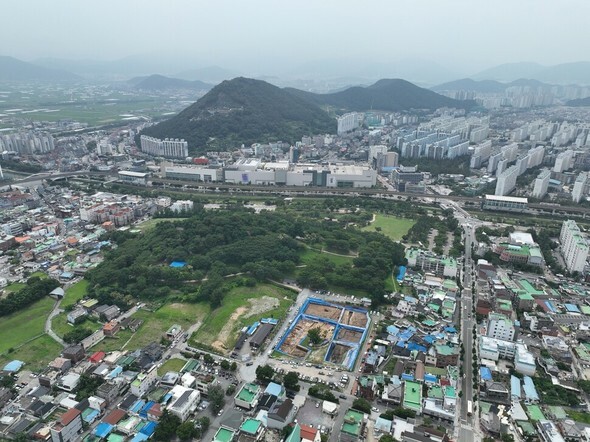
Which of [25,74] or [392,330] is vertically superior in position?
[25,74]

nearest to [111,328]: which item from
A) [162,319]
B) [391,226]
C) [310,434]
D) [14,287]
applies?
[162,319]

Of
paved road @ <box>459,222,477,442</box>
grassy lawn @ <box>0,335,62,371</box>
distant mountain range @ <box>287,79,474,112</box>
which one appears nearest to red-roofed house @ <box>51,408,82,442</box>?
grassy lawn @ <box>0,335,62,371</box>

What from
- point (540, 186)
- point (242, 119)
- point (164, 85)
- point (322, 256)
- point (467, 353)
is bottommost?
point (467, 353)

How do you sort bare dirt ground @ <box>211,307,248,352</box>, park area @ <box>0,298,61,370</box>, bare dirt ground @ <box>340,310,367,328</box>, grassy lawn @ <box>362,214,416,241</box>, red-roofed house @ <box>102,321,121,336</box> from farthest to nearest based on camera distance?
grassy lawn @ <box>362,214,416,241</box> → bare dirt ground @ <box>340,310,367,328</box> → red-roofed house @ <box>102,321,121,336</box> → bare dirt ground @ <box>211,307,248,352</box> → park area @ <box>0,298,61,370</box>

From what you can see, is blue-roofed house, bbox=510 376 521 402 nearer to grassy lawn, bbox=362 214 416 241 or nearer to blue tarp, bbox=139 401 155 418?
blue tarp, bbox=139 401 155 418

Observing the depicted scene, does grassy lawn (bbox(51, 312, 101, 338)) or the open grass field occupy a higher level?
the open grass field

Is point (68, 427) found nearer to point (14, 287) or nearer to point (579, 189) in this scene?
point (14, 287)

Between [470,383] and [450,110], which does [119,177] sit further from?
[450,110]

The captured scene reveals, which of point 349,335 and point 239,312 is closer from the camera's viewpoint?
point 349,335
